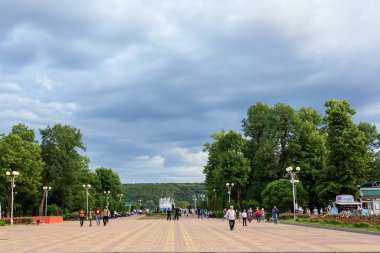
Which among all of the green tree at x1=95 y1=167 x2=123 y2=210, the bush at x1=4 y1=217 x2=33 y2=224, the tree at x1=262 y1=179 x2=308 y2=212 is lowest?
the bush at x1=4 y1=217 x2=33 y2=224

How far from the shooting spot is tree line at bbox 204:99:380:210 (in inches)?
2040

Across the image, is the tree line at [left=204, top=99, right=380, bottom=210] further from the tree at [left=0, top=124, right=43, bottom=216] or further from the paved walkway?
the paved walkway

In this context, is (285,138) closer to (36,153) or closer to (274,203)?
(274,203)

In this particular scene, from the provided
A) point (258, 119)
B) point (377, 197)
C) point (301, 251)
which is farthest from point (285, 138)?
point (301, 251)

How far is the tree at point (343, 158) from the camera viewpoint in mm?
51250

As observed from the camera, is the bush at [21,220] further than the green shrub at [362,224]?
Yes

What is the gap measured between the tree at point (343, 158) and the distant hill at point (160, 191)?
421 feet

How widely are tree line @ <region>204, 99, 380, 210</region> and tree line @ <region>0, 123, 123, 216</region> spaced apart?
79.3 ft

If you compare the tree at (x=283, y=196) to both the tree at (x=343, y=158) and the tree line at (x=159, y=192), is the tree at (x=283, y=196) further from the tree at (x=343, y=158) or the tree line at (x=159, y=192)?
the tree line at (x=159, y=192)

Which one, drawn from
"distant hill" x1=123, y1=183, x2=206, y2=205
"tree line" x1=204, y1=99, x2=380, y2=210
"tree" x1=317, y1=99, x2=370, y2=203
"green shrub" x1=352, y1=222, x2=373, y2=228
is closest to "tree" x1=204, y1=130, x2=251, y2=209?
"tree line" x1=204, y1=99, x2=380, y2=210

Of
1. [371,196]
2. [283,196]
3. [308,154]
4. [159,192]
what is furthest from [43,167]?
[159,192]

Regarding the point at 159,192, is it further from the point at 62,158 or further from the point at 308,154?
the point at 308,154

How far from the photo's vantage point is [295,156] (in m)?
62.7

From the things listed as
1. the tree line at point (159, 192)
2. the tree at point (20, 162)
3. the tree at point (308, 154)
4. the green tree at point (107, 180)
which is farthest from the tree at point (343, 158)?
the tree line at point (159, 192)
